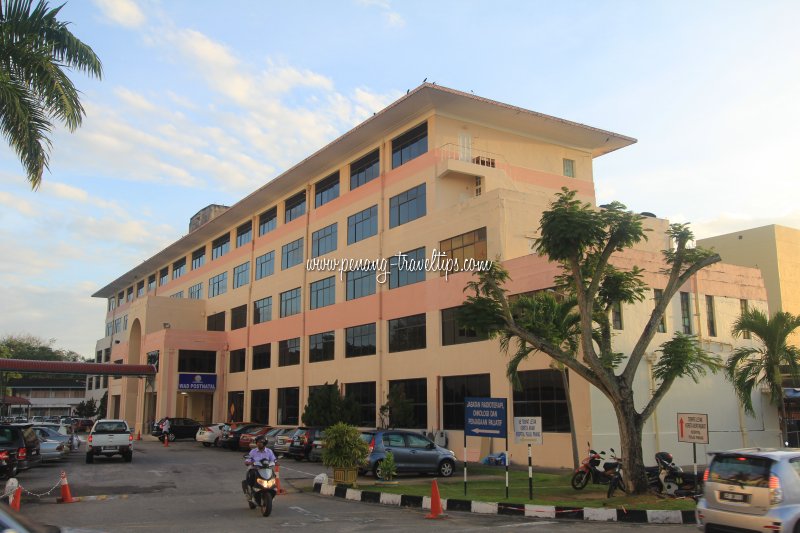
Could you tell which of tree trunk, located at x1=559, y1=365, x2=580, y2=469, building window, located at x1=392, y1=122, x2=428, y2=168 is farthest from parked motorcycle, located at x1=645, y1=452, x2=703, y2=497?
building window, located at x1=392, y1=122, x2=428, y2=168

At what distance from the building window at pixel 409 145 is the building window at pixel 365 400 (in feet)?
36.9

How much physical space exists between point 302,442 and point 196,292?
116 feet

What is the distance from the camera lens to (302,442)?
2845 cm

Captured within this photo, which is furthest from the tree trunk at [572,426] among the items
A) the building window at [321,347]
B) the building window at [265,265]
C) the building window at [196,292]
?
the building window at [196,292]

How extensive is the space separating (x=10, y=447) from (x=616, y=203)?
18.5 meters

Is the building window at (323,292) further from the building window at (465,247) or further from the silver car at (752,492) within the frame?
the silver car at (752,492)

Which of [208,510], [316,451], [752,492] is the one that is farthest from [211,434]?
[752,492]

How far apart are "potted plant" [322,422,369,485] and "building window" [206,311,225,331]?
37.7m

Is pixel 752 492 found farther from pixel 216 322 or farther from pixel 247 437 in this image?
pixel 216 322

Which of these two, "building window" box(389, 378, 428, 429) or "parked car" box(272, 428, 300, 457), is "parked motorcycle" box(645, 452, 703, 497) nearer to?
"building window" box(389, 378, 428, 429)

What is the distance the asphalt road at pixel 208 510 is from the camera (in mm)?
12266

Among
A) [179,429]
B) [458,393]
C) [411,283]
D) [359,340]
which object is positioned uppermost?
[411,283]

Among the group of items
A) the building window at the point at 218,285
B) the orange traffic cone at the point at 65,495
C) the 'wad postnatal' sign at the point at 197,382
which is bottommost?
the orange traffic cone at the point at 65,495

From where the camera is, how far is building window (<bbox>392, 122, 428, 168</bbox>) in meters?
32.3
